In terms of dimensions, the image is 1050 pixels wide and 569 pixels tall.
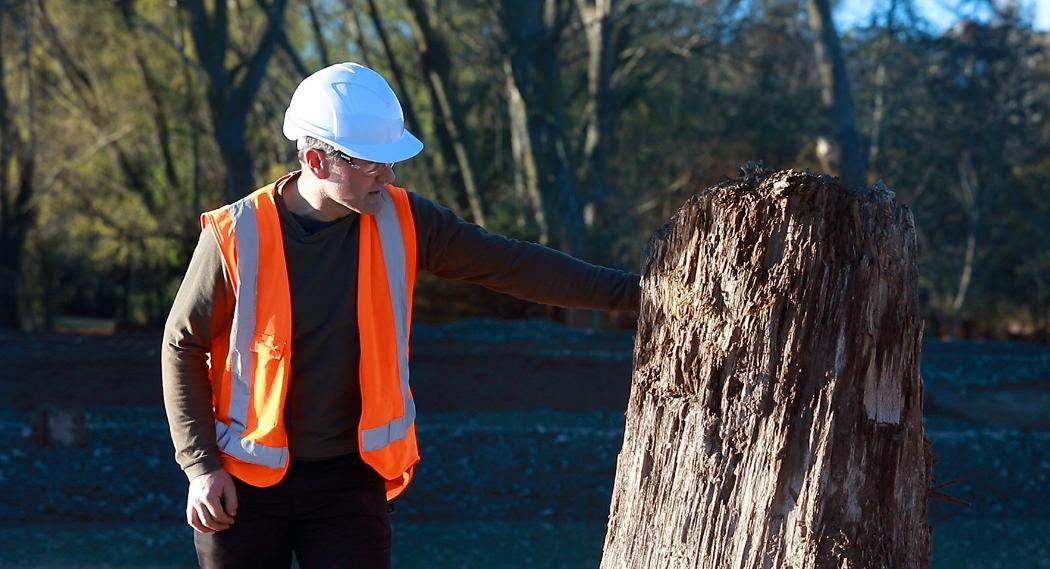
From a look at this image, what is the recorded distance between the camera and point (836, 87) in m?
16.5

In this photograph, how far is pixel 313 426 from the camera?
115 inches

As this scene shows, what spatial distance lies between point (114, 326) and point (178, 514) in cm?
1078

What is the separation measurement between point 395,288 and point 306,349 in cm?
25

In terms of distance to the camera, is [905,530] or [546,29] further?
[546,29]

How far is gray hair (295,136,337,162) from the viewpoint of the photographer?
283 cm

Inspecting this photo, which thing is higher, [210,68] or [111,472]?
[210,68]

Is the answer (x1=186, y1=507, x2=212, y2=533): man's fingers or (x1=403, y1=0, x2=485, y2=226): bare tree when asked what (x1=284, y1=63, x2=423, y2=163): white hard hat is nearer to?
(x1=186, y1=507, x2=212, y2=533): man's fingers

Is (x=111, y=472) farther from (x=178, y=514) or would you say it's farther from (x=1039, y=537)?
(x=1039, y=537)

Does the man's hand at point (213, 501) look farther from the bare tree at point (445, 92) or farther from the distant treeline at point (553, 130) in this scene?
the bare tree at point (445, 92)

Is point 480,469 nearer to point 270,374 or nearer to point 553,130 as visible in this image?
point 270,374

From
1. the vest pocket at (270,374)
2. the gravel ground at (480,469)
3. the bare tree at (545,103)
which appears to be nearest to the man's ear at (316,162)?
the vest pocket at (270,374)

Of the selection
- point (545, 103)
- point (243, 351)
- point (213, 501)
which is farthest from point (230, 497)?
point (545, 103)

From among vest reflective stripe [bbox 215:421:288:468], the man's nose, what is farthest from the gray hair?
vest reflective stripe [bbox 215:421:288:468]

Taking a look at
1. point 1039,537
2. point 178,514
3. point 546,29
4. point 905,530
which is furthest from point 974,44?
point 905,530
